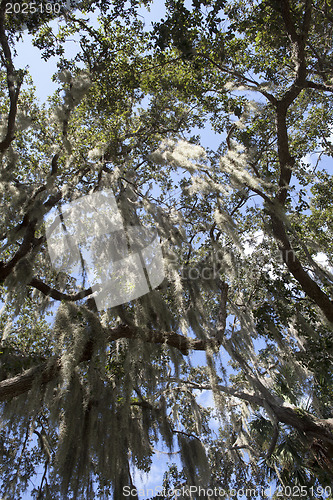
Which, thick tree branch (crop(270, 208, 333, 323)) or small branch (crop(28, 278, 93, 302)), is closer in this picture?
small branch (crop(28, 278, 93, 302))

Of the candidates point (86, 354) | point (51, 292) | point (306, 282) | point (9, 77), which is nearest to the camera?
point (86, 354)

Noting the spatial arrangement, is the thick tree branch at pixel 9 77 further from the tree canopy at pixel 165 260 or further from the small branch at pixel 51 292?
the small branch at pixel 51 292

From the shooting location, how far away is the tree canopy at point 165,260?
3.45 metres

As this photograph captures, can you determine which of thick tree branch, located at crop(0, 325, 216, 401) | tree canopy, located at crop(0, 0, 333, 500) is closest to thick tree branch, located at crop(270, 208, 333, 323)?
tree canopy, located at crop(0, 0, 333, 500)

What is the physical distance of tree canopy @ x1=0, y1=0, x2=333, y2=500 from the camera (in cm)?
345

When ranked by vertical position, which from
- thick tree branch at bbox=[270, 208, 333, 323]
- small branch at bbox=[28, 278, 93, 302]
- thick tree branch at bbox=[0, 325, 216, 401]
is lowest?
thick tree branch at bbox=[0, 325, 216, 401]

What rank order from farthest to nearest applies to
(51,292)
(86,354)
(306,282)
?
(306,282) → (51,292) → (86,354)

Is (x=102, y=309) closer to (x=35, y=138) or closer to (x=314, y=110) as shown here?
(x=35, y=138)

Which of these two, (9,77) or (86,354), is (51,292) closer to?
(86,354)

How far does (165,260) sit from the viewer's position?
4.01 m

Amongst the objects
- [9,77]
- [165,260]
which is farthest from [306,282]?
[9,77]

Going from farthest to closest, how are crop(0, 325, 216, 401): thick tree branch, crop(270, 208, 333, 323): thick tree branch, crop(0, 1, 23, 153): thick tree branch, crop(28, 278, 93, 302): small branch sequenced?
crop(270, 208, 333, 323): thick tree branch < crop(28, 278, 93, 302): small branch < crop(0, 1, 23, 153): thick tree branch < crop(0, 325, 216, 401): thick tree branch

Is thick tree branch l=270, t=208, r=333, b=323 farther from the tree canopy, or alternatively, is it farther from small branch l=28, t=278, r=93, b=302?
small branch l=28, t=278, r=93, b=302

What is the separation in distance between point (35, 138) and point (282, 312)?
20.3 feet
